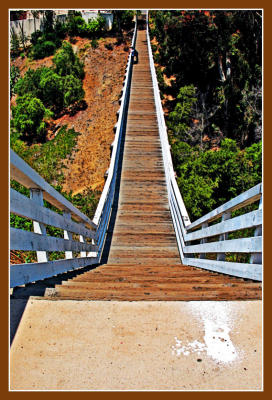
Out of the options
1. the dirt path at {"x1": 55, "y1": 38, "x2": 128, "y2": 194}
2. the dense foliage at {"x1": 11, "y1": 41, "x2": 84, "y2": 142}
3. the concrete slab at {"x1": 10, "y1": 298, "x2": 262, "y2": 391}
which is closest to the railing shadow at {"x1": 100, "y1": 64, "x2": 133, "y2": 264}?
the concrete slab at {"x1": 10, "y1": 298, "x2": 262, "y2": 391}

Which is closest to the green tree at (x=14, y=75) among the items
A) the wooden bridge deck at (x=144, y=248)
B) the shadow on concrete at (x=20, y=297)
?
the wooden bridge deck at (x=144, y=248)

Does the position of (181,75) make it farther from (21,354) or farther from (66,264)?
(21,354)

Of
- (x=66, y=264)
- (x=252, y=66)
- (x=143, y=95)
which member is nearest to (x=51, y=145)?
(x=143, y=95)

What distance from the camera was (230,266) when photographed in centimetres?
416

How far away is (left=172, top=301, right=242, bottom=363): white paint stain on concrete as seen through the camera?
8.07 ft

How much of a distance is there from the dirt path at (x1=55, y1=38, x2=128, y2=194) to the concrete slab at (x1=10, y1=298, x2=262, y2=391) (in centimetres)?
1620

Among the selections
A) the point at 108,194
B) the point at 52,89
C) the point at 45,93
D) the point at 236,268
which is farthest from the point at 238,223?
the point at 45,93

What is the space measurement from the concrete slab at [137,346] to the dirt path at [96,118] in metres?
16.2

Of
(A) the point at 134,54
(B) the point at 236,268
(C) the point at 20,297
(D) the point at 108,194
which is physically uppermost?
(A) the point at 134,54

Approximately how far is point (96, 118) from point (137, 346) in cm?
2647

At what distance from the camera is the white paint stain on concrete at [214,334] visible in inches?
96.9

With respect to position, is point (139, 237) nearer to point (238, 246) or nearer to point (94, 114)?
point (238, 246)

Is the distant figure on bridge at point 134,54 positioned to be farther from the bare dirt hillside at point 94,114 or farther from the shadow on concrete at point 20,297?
the shadow on concrete at point 20,297

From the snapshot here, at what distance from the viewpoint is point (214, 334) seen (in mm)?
2668
